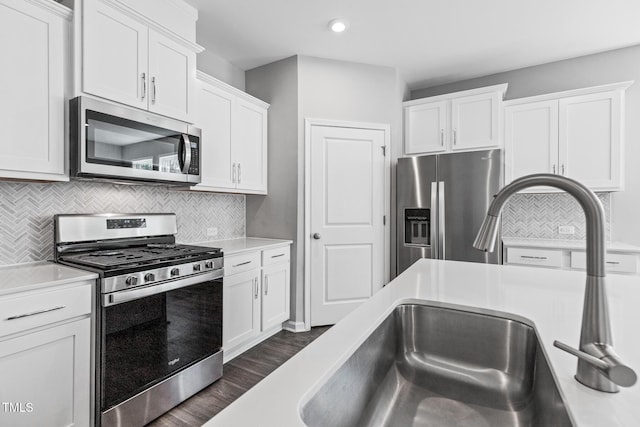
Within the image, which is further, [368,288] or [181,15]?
[368,288]

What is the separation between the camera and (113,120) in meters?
1.90

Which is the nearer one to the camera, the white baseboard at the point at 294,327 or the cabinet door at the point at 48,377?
the cabinet door at the point at 48,377

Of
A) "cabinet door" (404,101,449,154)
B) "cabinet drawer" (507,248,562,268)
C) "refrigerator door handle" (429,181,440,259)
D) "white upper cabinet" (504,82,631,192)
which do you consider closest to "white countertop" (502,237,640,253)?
"cabinet drawer" (507,248,562,268)

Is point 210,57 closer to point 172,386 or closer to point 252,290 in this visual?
point 252,290

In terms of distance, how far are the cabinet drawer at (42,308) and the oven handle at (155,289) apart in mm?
95

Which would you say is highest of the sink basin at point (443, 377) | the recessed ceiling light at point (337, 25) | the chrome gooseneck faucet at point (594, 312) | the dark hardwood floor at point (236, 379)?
the recessed ceiling light at point (337, 25)

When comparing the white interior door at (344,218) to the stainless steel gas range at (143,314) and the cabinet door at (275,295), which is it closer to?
→ the cabinet door at (275,295)

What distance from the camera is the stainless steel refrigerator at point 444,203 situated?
3033mm

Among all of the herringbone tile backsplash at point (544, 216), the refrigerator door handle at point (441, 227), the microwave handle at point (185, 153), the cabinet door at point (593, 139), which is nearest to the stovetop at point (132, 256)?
the microwave handle at point (185, 153)

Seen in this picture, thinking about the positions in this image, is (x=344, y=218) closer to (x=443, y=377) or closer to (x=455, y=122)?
(x=455, y=122)

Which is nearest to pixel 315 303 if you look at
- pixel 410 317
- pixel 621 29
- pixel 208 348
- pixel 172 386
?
pixel 208 348

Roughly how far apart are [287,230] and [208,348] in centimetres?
142

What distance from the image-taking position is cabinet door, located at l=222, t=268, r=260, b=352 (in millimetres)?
2445

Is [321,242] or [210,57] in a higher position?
[210,57]
